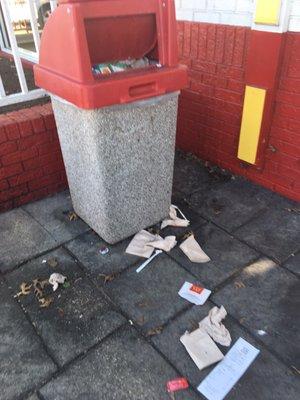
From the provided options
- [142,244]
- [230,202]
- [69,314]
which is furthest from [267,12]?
[69,314]

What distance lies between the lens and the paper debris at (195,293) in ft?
7.56

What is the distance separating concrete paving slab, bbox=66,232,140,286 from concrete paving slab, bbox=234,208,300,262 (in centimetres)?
91

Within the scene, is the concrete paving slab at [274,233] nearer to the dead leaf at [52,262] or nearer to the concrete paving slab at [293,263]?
the concrete paving slab at [293,263]

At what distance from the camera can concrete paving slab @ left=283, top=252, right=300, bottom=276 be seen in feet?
8.32

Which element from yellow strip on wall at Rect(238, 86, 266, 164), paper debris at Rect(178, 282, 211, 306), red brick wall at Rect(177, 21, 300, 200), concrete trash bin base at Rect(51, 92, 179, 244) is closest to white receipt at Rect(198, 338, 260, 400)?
paper debris at Rect(178, 282, 211, 306)

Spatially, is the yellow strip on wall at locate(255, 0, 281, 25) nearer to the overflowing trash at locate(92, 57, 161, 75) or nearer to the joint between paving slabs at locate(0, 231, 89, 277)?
the overflowing trash at locate(92, 57, 161, 75)

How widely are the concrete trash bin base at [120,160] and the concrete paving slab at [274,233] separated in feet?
2.31

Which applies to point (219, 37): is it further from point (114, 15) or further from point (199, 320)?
point (199, 320)

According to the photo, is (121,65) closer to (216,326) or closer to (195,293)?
(195,293)

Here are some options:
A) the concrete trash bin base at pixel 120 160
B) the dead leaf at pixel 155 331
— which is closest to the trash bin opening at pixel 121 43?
the concrete trash bin base at pixel 120 160

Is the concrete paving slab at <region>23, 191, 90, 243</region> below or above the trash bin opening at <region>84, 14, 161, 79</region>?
below

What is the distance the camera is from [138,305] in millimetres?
2299

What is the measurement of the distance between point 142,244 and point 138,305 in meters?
0.57

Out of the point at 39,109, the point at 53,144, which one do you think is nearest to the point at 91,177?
the point at 53,144
